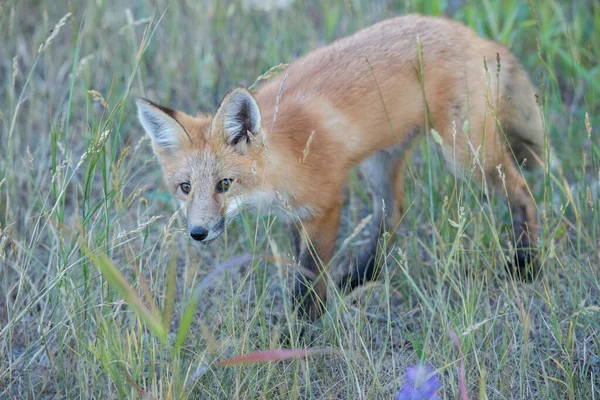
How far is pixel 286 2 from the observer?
4.78m

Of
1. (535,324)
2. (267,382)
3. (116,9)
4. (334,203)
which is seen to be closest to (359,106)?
(334,203)

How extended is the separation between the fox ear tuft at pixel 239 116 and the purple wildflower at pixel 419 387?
1054 millimetres

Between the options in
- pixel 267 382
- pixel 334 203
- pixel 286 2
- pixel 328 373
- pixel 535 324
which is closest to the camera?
pixel 267 382

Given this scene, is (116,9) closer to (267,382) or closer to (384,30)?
(384,30)

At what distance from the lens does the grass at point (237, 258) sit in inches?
86.7

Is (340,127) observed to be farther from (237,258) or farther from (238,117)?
(237,258)

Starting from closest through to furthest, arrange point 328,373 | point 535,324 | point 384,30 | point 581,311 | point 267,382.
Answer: point 581,311 < point 267,382 < point 328,373 < point 535,324 < point 384,30

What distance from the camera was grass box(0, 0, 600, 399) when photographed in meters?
2.20

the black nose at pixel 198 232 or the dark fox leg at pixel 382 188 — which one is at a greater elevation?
the black nose at pixel 198 232

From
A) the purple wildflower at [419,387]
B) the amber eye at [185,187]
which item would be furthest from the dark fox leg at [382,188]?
the purple wildflower at [419,387]

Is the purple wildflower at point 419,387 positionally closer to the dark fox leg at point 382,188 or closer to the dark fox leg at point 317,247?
the dark fox leg at point 317,247

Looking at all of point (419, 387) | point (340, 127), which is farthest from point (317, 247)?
point (419, 387)

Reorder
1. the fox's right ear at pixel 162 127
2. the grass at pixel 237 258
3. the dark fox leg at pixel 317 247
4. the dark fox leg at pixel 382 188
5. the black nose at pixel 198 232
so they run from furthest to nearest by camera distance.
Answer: the dark fox leg at pixel 382 188 → the dark fox leg at pixel 317 247 → the fox's right ear at pixel 162 127 → the black nose at pixel 198 232 → the grass at pixel 237 258

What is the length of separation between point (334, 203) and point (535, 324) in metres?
0.98
